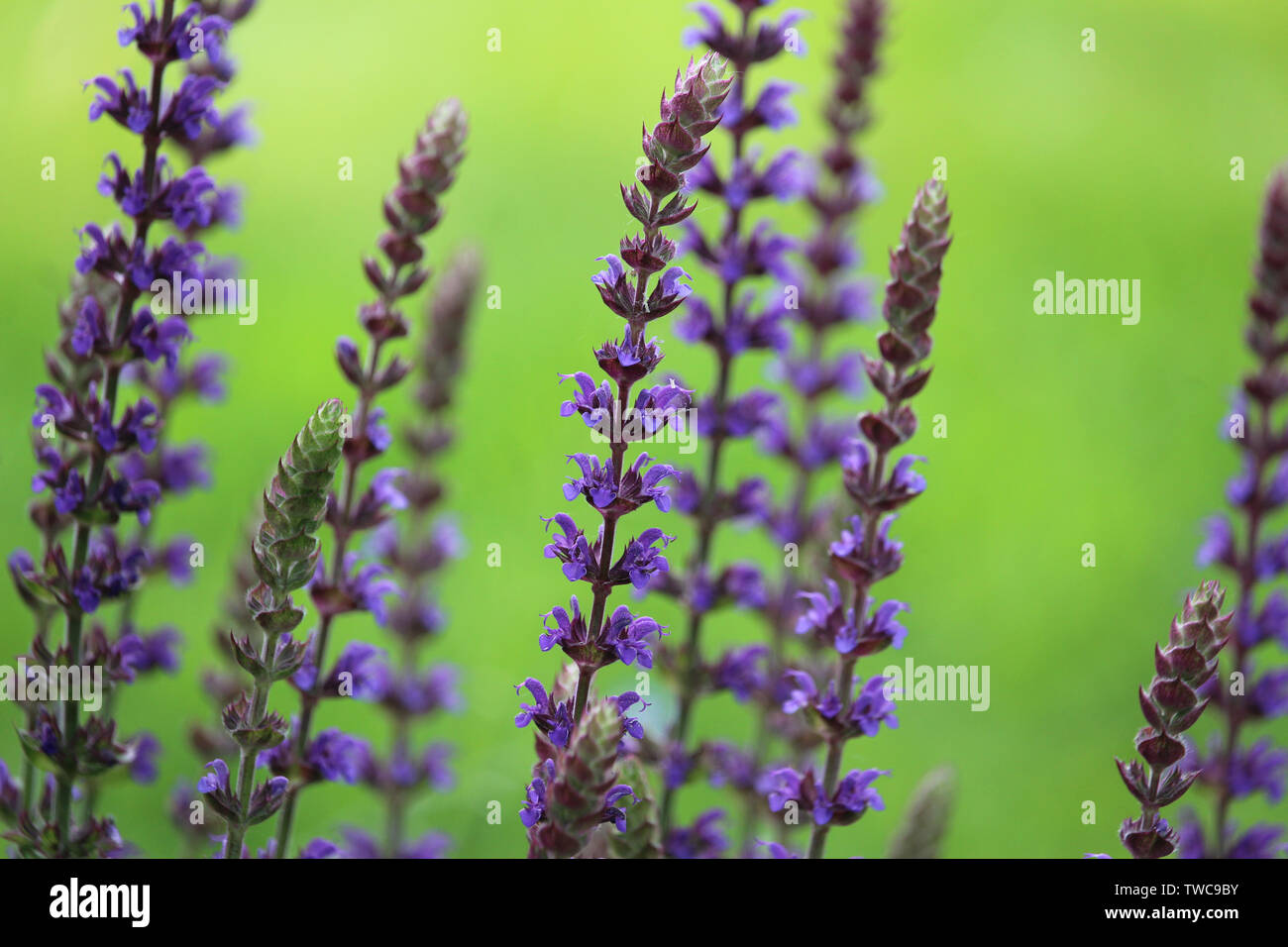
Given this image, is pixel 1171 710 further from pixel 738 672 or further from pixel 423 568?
pixel 423 568

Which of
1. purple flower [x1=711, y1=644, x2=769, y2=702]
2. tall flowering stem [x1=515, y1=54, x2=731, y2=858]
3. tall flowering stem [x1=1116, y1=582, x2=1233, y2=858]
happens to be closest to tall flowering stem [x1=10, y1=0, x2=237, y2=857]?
tall flowering stem [x1=515, y1=54, x2=731, y2=858]

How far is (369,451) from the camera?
3.38 m

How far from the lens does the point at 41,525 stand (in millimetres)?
3311

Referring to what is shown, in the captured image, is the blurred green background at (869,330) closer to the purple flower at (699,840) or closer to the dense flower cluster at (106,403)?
the purple flower at (699,840)

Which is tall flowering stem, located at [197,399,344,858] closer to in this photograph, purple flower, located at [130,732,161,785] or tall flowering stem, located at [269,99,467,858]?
tall flowering stem, located at [269,99,467,858]

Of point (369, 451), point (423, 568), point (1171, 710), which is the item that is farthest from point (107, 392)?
point (1171, 710)

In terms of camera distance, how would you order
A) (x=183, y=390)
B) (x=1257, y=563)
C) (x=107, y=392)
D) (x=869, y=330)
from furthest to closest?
(x=869, y=330)
(x=183, y=390)
(x=1257, y=563)
(x=107, y=392)

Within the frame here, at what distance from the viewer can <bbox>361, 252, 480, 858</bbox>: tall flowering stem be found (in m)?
4.27

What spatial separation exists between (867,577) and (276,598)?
1335mm

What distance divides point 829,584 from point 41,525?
6.63 ft

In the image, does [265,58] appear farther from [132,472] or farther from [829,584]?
[829,584]

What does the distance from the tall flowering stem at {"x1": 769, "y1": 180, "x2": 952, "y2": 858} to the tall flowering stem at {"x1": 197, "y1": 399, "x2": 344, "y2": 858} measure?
1.13 metres

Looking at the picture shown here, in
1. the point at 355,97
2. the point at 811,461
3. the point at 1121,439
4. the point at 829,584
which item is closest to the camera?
the point at 829,584
